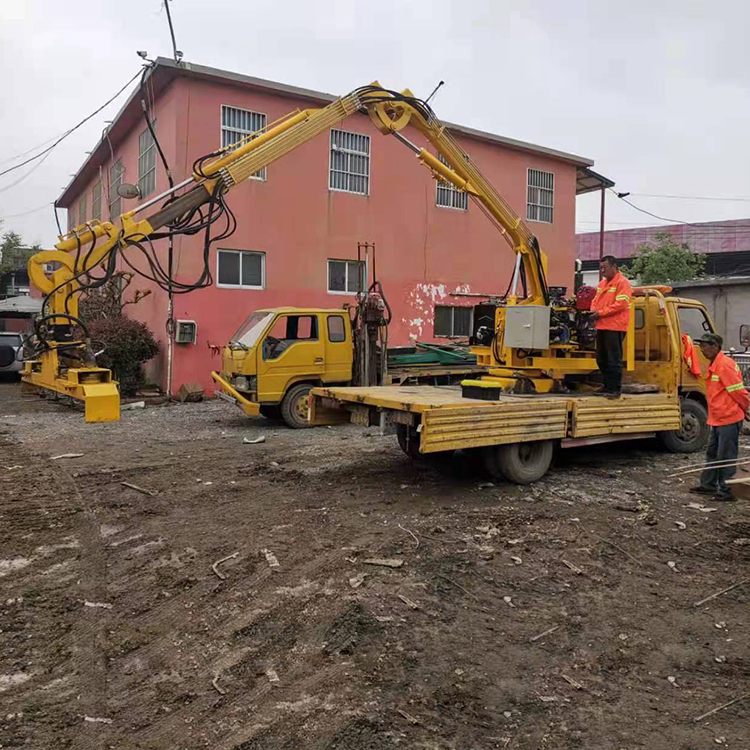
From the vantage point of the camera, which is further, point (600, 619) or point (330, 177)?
point (330, 177)

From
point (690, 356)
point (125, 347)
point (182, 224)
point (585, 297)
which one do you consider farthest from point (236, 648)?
point (125, 347)

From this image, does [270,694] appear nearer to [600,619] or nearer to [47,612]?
[47,612]

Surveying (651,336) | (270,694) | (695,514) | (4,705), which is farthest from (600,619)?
(651,336)

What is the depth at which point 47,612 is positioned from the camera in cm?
431

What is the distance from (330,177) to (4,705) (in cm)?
1515

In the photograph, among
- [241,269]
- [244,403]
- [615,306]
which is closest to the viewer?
[615,306]

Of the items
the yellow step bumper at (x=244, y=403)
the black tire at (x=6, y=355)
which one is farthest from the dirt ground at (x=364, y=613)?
the black tire at (x=6, y=355)

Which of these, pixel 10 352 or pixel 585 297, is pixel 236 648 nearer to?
pixel 585 297

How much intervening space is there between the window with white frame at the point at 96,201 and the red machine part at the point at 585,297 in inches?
737

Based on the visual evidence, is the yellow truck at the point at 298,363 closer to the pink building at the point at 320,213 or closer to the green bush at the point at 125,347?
the green bush at the point at 125,347

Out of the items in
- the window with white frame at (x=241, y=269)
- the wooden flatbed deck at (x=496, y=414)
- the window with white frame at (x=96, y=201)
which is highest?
the window with white frame at (x=96, y=201)

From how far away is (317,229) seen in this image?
1683 cm

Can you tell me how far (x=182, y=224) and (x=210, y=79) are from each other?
6.69 metres

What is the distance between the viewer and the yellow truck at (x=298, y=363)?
1147 centimetres
